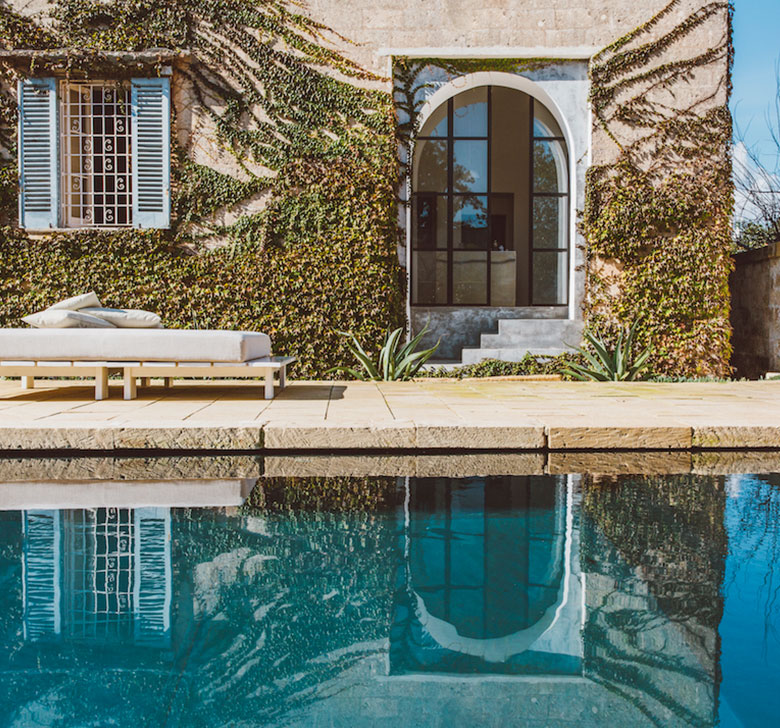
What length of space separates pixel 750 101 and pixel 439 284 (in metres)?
4.48

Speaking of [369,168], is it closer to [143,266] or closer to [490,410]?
[143,266]

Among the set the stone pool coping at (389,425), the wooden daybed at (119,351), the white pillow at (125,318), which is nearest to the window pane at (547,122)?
the stone pool coping at (389,425)

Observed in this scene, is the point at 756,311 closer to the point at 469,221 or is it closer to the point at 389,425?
the point at 469,221

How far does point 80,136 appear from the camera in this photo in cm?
834

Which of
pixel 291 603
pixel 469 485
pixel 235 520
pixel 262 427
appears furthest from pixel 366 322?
pixel 291 603

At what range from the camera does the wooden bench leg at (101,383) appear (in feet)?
16.2

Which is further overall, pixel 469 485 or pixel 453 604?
pixel 469 485

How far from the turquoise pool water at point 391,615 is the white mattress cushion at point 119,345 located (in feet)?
7.86

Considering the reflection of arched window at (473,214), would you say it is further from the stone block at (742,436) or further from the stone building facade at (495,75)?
the stone block at (742,436)

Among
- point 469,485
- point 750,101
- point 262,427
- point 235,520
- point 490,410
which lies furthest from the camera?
point 750,101

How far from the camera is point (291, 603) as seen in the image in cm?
163

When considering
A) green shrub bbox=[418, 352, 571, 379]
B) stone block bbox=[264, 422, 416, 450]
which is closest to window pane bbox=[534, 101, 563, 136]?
green shrub bbox=[418, 352, 571, 379]

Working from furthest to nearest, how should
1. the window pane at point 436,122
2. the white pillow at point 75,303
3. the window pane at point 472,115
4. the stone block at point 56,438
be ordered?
the window pane at point 472,115 < the window pane at point 436,122 < the white pillow at point 75,303 < the stone block at point 56,438

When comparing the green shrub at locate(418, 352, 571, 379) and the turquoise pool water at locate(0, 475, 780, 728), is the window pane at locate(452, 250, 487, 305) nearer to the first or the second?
the green shrub at locate(418, 352, 571, 379)
